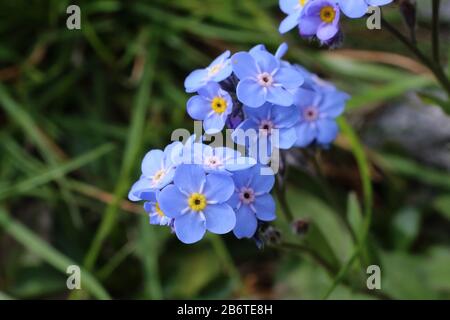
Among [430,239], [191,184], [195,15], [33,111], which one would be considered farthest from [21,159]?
[430,239]

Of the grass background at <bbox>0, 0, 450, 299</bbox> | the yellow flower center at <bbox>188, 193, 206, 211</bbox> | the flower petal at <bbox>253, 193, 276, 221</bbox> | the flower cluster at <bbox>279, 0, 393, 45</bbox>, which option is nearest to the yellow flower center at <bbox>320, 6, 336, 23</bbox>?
the flower cluster at <bbox>279, 0, 393, 45</bbox>

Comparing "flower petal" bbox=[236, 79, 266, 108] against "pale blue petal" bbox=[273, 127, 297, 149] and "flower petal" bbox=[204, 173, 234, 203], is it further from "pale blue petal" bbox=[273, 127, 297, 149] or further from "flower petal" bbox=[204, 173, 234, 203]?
"flower petal" bbox=[204, 173, 234, 203]

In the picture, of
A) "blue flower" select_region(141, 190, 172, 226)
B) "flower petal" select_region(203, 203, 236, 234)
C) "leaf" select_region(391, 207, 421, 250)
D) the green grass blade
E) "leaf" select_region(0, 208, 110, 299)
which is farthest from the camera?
"leaf" select_region(391, 207, 421, 250)

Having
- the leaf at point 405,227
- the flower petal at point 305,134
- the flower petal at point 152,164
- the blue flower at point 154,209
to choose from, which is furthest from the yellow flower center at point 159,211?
the leaf at point 405,227

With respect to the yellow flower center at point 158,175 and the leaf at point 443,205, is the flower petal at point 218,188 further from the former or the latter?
the leaf at point 443,205

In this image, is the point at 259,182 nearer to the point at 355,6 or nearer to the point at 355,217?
the point at 355,6

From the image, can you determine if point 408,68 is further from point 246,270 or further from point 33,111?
point 33,111

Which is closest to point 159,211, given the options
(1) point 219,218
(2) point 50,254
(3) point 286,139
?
(1) point 219,218
